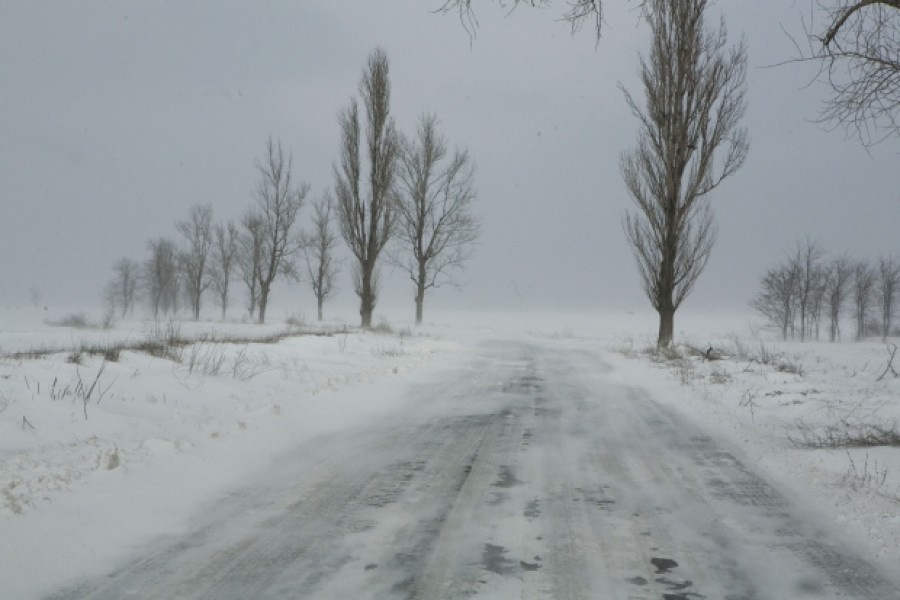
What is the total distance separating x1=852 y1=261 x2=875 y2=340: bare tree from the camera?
48.4m

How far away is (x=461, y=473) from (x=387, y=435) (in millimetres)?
1476

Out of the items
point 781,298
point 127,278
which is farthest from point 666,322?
point 127,278

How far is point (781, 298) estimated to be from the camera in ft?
148

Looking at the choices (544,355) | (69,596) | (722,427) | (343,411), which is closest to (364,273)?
(544,355)

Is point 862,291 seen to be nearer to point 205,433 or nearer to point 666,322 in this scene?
point 666,322

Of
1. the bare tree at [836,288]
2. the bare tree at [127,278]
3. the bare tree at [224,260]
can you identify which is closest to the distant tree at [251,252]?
the bare tree at [224,260]

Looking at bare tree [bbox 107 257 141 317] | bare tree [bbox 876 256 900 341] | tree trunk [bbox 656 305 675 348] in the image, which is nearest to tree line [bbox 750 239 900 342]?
bare tree [bbox 876 256 900 341]

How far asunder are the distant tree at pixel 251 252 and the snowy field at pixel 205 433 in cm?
3151

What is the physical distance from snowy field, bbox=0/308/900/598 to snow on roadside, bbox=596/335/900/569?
2 cm

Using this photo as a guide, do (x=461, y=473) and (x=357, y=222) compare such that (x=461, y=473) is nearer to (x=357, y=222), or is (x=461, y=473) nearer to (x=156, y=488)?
(x=156, y=488)

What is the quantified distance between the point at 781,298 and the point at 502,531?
50.7 metres

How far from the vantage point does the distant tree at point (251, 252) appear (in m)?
39.2

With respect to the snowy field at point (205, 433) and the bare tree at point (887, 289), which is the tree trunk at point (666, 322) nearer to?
the snowy field at point (205, 433)

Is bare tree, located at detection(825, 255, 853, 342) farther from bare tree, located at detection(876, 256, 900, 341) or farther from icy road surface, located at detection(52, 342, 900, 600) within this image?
icy road surface, located at detection(52, 342, 900, 600)
